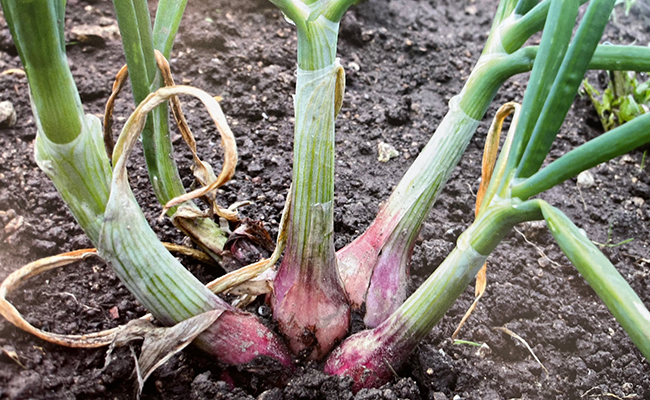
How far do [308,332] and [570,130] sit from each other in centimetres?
137

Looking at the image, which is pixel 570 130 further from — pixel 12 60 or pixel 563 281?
pixel 12 60

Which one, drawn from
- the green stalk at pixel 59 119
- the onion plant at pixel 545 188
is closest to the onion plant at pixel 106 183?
the green stalk at pixel 59 119

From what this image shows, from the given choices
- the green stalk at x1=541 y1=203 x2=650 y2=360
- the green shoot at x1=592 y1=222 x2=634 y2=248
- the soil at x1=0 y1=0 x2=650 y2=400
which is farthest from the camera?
the green shoot at x1=592 y1=222 x2=634 y2=248

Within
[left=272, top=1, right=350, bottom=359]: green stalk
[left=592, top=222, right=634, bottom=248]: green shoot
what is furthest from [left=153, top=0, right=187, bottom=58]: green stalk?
[left=592, top=222, right=634, bottom=248]: green shoot

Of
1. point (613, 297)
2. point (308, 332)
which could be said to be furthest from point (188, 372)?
point (613, 297)

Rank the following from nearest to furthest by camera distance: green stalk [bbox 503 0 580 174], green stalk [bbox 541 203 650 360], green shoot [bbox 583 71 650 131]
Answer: green stalk [bbox 541 203 650 360], green stalk [bbox 503 0 580 174], green shoot [bbox 583 71 650 131]

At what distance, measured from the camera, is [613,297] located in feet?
1.87

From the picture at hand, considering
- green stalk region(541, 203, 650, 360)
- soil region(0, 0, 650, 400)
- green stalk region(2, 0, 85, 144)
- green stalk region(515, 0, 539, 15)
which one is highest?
green stalk region(515, 0, 539, 15)

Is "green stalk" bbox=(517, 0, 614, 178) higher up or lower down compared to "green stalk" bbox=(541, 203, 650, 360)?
higher up

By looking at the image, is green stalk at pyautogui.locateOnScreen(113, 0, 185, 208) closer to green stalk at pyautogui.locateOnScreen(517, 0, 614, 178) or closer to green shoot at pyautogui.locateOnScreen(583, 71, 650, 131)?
green stalk at pyautogui.locateOnScreen(517, 0, 614, 178)

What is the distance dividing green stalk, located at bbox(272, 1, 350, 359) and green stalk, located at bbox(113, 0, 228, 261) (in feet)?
0.76

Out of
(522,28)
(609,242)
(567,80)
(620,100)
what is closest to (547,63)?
(567,80)

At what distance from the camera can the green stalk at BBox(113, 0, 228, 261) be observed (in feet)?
2.78

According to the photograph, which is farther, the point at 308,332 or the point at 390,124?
the point at 390,124
